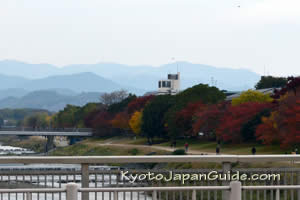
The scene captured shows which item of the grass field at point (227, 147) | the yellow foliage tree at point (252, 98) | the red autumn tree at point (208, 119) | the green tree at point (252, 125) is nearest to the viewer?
the grass field at point (227, 147)

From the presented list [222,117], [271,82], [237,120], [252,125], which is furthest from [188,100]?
[271,82]

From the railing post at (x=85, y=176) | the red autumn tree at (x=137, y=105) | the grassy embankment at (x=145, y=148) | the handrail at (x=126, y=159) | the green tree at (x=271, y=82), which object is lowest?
the grassy embankment at (x=145, y=148)

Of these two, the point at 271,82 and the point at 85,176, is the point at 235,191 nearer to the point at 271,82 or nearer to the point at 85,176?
the point at 85,176

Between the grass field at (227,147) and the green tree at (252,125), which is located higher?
the green tree at (252,125)

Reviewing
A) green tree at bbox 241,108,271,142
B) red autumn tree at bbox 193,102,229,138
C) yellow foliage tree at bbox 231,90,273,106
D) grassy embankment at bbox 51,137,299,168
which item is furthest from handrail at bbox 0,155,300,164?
yellow foliage tree at bbox 231,90,273,106

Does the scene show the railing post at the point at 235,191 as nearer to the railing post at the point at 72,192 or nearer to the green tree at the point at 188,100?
the railing post at the point at 72,192

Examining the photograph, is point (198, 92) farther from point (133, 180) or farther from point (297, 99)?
point (133, 180)

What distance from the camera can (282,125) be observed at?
252ft

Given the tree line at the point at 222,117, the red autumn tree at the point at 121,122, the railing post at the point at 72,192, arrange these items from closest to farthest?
the railing post at the point at 72,192, the tree line at the point at 222,117, the red autumn tree at the point at 121,122

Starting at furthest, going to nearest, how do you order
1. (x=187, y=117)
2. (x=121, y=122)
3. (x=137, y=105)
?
(x=137, y=105)
(x=121, y=122)
(x=187, y=117)

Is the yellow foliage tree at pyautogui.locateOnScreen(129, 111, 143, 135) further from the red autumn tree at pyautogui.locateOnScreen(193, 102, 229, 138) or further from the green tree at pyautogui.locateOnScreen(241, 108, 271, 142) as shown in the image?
the green tree at pyautogui.locateOnScreen(241, 108, 271, 142)

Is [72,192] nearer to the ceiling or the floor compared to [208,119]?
nearer to the floor

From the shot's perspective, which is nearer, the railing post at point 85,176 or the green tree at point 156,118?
the railing post at point 85,176

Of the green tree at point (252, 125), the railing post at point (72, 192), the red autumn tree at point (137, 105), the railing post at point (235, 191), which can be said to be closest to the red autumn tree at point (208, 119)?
the green tree at point (252, 125)
